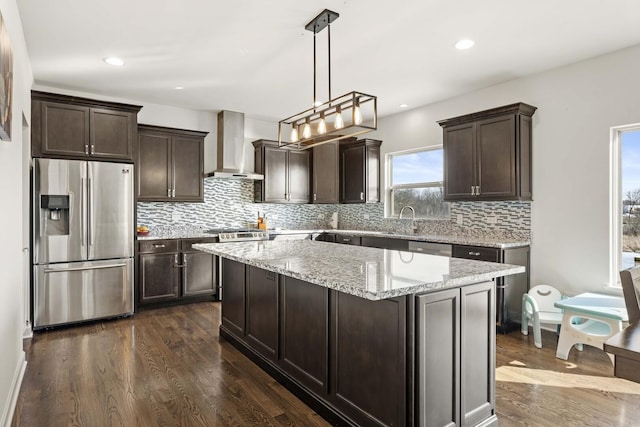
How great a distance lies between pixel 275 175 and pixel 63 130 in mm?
2771

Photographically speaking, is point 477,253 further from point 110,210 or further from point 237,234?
point 110,210

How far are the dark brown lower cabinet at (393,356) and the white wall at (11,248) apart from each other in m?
1.60

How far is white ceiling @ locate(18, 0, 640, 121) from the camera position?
2.69 metres

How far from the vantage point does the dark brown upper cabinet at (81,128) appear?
3879 millimetres

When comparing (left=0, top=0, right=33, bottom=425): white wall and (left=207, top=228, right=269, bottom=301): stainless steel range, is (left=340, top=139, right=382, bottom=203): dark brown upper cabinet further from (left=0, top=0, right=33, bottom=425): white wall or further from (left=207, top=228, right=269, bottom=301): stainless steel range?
(left=0, top=0, right=33, bottom=425): white wall

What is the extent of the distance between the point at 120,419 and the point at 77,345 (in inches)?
62.1

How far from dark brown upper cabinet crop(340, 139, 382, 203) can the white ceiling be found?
1.33 meters

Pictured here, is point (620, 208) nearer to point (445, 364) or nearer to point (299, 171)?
point (445, 364)

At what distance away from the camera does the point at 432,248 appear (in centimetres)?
430

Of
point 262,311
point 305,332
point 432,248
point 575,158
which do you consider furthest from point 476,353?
point 575,158

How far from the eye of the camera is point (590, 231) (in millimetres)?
3566

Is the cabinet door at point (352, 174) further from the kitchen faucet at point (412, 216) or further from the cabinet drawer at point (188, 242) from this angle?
the cabinet drawer at point (188, 242)

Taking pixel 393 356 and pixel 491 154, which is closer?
pixel 393 356

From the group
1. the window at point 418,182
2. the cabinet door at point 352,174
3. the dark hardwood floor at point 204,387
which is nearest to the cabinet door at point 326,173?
the cabinet door at point 352,174
